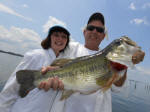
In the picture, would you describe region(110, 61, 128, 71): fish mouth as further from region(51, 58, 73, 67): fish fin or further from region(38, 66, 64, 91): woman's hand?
region(38, 66, 64, 91): woman's hand

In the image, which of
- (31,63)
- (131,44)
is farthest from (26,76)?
(131,44)

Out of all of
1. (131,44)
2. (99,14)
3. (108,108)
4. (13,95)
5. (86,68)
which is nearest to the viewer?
(131,44)

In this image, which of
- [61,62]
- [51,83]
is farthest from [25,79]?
[61,62]

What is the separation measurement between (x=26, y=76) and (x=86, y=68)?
1.53 m

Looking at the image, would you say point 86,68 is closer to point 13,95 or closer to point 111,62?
point 111,62

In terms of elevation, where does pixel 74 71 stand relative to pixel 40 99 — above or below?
above

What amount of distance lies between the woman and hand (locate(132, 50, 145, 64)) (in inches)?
78.7

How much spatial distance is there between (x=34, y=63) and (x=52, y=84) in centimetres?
88

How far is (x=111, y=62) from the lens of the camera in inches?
111

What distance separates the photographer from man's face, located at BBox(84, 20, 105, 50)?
13.0 feet

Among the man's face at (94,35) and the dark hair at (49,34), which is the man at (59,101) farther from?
the man's face at (94,35)

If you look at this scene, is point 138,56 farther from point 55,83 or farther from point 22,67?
point 22,67

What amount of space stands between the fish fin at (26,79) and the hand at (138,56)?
227 centimetres

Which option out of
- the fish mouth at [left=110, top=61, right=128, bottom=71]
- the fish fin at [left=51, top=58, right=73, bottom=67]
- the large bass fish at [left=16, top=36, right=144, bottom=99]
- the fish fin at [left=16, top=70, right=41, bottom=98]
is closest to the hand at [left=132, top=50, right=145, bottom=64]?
the large bass fish at [left=16, top=36, right=144, bottom=99]
